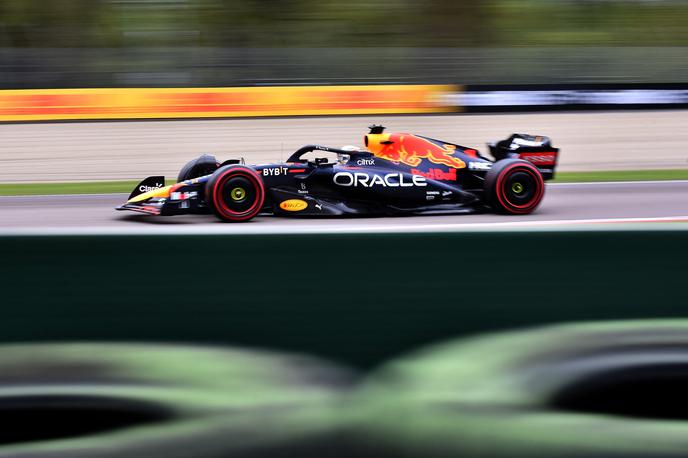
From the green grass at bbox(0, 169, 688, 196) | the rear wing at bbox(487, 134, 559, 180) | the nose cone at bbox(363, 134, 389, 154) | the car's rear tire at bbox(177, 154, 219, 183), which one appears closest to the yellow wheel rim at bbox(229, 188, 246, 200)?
the car's rear tire at bbox(177, 154, 219, 183)

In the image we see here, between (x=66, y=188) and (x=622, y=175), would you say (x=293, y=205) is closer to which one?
(x=66, y=188)

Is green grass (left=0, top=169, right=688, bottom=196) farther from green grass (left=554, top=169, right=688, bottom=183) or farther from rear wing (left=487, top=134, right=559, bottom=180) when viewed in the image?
rear wing (left=487, top=134, right=559, bottom=180)

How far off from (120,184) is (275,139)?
386 centimetres

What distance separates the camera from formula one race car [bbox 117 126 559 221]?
9500 millimetres

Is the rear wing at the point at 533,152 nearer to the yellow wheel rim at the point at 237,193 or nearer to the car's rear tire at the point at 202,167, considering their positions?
the yellow wheel rim at the point at 237,193

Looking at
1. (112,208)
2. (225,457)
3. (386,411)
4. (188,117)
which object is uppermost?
(188,117)

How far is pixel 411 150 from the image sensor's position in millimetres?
10016

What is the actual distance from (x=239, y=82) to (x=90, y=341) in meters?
17.6

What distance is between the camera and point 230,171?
9336mm

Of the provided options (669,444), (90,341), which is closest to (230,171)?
(90,341)

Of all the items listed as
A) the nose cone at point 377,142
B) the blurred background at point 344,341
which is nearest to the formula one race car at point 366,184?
the nose cone at point 377,142

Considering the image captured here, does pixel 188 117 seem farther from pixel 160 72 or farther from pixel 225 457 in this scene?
pixel 225 457

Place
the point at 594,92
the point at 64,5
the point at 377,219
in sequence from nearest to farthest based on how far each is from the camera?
1. the point at 377,219
2. the point at 594,92
3. the point at 64,5

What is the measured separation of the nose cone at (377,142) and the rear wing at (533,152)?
1.63 m
